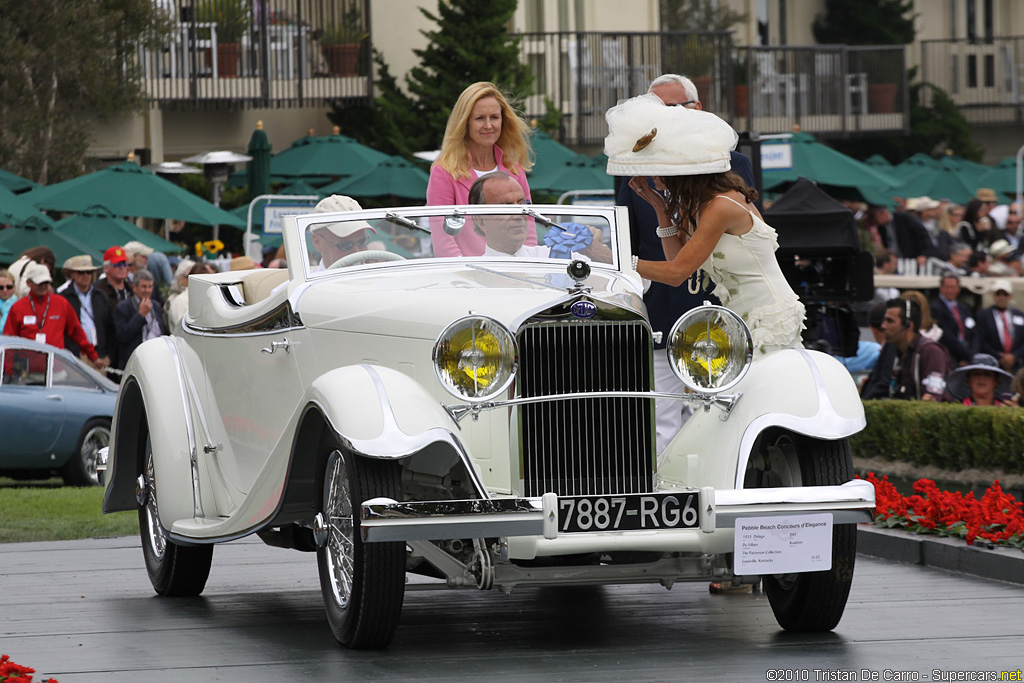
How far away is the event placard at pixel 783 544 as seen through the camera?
20.7 ft

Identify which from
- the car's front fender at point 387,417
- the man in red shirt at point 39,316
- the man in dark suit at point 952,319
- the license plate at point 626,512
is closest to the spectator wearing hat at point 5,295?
the man in red shirt at point 39,316

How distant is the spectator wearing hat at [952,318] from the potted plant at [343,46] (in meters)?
17.5

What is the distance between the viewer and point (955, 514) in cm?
945

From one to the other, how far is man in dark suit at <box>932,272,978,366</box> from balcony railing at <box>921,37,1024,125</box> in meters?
30.6

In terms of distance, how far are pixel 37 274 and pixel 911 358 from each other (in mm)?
7732

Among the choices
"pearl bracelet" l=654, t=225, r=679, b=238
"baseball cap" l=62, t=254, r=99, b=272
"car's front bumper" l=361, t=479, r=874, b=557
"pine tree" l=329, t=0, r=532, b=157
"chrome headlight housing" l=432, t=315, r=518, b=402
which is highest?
"pine tree" l=329, t=0, r=532, b=157

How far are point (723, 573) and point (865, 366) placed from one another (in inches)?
420

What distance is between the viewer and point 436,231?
7.59m

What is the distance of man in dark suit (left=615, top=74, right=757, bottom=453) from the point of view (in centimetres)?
761

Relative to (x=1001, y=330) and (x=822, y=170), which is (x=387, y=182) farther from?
(x=1001, y=330)

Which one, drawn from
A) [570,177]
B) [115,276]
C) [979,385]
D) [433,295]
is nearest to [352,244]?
[433,295]

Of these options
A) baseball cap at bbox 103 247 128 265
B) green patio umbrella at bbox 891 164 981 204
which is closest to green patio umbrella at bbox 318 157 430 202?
baseball cap at bbox 103 247 128 265

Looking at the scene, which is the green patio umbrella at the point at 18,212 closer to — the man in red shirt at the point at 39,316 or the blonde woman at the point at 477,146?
the man in red shirt at the point at 39,316

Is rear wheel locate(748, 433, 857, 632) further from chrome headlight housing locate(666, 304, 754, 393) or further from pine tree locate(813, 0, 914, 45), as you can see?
pine tree locate(813, 0, 914, 45)
